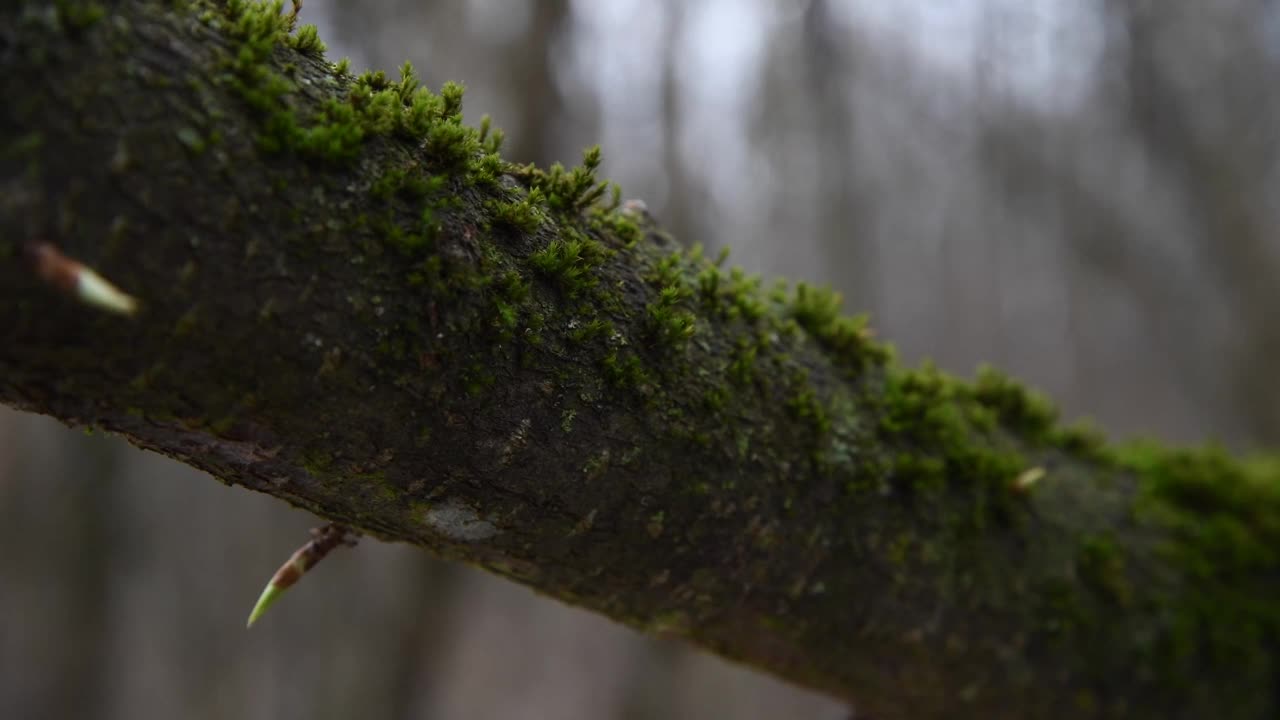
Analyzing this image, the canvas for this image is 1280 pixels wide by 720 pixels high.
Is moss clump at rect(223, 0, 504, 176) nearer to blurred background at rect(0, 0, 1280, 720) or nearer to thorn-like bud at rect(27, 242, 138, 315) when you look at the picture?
thorn-like bud at rect(27, 242, 138, 315)

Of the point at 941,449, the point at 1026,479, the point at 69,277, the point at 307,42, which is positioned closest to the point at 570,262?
the point at 307,42

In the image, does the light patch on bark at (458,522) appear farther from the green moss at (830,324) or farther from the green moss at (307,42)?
the green moss at (830,324)

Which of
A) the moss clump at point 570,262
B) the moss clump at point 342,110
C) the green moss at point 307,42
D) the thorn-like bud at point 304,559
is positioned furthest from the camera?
the thorn-like bud at point 304,559

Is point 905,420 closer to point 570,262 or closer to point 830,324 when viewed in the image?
point 830,324

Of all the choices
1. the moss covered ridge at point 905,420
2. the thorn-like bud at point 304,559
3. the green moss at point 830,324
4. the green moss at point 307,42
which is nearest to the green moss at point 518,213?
the moss covered ridge at point 905,420

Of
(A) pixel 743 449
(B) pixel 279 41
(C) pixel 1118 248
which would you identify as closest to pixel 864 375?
(A) pixel 743 449

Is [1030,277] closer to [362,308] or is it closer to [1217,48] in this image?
[1217,48]
